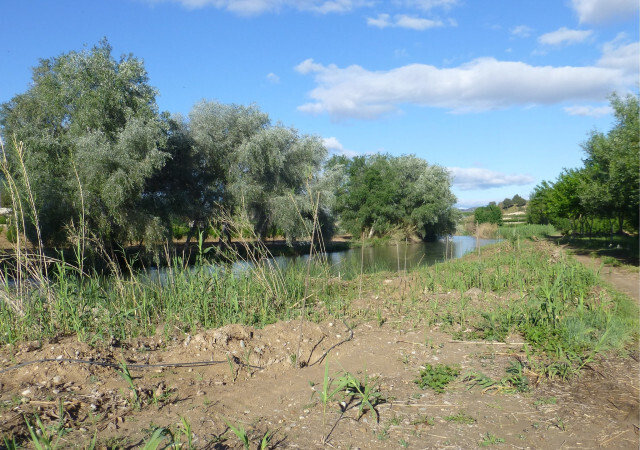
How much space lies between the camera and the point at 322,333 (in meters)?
4.81

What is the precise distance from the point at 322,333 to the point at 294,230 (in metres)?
16.5

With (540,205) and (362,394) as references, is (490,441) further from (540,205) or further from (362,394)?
(540,205)

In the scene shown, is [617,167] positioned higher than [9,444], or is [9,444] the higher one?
[617,167]

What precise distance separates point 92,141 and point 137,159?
1.56 metres

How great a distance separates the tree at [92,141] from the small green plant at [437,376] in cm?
1381

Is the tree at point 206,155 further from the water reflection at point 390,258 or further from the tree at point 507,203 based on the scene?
the tree at point 507,203

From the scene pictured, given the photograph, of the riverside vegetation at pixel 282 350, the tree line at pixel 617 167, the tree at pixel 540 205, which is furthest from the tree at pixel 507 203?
the riverside vegetation at pixel 282 350

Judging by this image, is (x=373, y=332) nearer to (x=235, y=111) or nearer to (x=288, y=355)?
(x=288, y=355)

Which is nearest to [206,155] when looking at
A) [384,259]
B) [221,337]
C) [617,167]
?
[384,259]

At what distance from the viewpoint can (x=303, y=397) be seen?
3.52m

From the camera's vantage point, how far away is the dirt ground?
2955 mm

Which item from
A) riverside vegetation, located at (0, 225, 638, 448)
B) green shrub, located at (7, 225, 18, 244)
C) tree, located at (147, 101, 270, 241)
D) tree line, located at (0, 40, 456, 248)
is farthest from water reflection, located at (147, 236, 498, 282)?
tree, located at (147, 101, 270, 241)

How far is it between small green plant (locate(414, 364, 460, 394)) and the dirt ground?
0.20 ft

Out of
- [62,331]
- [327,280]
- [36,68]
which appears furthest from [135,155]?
[62,331]
